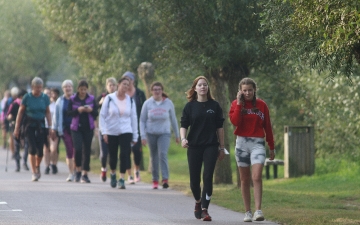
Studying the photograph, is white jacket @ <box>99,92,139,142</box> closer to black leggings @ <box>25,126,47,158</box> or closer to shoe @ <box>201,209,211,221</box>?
black leggings @ <box>25,126,47,158</box>

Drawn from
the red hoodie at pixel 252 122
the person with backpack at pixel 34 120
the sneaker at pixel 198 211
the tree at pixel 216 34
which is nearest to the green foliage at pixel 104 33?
the person with backpack at pixel 34 120

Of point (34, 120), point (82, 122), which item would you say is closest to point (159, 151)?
point (82, 122)

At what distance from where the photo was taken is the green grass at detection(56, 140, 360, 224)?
12602 millimetres

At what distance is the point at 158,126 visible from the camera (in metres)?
17.7

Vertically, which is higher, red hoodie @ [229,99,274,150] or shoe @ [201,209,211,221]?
red hoodie @ [229,99,274,150]

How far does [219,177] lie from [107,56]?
7.26 meters

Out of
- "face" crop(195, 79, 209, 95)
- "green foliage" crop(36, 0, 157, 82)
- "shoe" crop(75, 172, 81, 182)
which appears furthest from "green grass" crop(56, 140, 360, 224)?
"green foliage" crop(36, 0, 157, 82)

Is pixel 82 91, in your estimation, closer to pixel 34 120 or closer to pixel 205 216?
pixel 34 120

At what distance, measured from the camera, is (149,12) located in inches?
773

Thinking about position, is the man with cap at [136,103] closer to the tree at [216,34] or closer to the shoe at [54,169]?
the tree at [216,34]

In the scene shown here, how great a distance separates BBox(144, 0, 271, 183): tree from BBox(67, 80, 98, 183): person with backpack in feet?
7.29

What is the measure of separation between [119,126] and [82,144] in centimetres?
190

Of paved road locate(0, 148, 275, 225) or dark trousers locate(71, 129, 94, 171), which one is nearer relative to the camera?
paved road locate(0, 148, 275, 225)

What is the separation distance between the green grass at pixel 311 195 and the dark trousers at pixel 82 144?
60.7 inches
